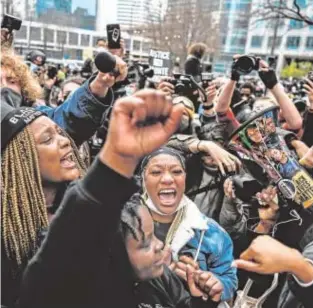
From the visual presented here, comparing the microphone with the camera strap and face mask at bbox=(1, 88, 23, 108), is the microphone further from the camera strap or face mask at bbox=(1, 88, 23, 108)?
the camera strap

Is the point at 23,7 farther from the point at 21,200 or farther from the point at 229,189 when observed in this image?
the point at 21,200

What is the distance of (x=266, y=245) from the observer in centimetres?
102

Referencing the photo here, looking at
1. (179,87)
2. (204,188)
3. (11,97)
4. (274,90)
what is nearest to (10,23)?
(11,97)

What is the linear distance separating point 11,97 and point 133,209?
44.3 inches

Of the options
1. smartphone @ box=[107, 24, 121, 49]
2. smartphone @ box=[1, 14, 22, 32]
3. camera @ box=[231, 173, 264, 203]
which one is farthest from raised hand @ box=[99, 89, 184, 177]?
smartphone @ box=[1, 14, 22, 32]

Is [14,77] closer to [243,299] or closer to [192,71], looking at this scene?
[243,299]

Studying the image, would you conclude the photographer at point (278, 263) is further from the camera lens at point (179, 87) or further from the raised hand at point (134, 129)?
the camera lens at point (179, 87)

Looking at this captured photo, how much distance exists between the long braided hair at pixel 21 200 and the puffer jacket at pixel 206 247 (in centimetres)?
64

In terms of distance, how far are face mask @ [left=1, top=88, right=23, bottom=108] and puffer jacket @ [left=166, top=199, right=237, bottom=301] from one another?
90 centimetres

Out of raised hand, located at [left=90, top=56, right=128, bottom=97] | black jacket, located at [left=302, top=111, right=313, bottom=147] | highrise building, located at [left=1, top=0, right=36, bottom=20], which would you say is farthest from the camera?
highrise building, located at [left=1, top=0, right=36, bottom=20]

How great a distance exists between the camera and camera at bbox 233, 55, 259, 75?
9.19 feet

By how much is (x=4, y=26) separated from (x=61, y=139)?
1857mm

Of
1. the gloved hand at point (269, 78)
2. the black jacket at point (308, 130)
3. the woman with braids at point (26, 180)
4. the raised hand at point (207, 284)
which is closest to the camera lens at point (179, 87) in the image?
the gloved hand at point (269, 78)

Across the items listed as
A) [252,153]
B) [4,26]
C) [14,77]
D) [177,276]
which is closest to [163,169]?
[252,153]
